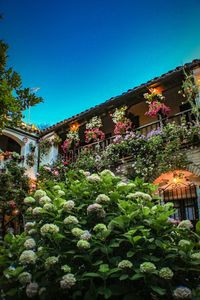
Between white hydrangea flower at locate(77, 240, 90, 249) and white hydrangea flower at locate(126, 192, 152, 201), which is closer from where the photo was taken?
white hydrangea flower at locate(77, 240, 90, 249)

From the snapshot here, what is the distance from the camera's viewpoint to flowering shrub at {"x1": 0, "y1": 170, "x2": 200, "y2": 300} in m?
2.50

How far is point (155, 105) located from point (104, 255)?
8.20m

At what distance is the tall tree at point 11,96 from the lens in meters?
4.49

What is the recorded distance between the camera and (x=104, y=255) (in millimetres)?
2756

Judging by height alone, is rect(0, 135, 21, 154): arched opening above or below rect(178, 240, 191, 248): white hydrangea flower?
above

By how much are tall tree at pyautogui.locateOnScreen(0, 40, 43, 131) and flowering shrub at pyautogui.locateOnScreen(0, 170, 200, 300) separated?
6.76ft

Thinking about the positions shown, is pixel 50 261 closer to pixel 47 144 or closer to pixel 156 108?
pixel 156 108

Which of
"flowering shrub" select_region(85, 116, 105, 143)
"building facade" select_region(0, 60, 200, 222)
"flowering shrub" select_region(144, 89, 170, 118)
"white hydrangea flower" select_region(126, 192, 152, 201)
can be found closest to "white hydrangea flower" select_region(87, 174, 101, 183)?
"white hydrangea flower" select_region(126, 192, 152, 201)

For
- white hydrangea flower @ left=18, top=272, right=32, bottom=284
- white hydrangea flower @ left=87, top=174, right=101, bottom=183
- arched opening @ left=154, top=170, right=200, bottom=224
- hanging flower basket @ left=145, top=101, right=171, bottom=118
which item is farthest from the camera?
arched opening @ left=154, top=170, right=200, bottom=224

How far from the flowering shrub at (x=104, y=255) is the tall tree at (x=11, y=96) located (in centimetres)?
206

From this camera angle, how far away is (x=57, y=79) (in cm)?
1909

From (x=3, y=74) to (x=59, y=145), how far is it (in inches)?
410

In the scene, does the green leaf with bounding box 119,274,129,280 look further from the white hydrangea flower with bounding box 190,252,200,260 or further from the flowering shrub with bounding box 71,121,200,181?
the flowering shrub with bounding box 71,121,200,181

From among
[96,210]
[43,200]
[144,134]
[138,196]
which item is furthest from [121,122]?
[96,210]
